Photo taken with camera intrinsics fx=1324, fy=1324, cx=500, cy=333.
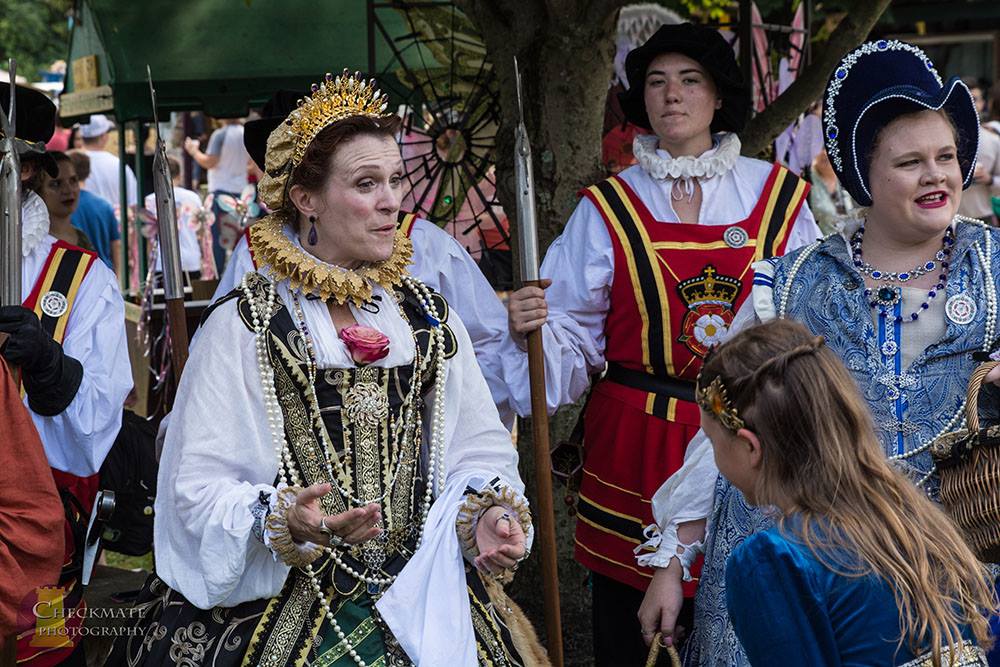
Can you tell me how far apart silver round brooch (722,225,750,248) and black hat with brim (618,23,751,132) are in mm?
382

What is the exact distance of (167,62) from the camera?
23.4 feet

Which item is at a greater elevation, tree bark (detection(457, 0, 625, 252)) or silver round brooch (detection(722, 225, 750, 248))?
tree bark (detection(457, 0, 625, 252))

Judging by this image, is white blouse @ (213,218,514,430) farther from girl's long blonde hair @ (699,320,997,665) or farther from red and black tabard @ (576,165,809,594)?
girl's long blonde hair @ (699,320,997,665)

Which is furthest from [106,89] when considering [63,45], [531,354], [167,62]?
[63,45]

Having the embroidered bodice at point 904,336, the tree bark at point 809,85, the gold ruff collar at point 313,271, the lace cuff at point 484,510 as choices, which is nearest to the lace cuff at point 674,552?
the lace cuff at point 484,510

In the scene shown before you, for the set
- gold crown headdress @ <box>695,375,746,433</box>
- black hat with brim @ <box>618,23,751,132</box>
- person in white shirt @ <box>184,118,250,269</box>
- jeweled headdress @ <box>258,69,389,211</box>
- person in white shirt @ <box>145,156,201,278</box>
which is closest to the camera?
gold crown headdress @ <box>695,375,746,433</box>

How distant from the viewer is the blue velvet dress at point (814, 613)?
1.94 metres

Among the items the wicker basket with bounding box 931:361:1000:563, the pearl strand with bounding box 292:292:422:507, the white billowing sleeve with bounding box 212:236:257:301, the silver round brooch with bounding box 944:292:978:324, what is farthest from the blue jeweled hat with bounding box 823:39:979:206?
the white billowing sleeve with bounding box 212:236:257:301

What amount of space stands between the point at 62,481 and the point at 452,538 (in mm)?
1251

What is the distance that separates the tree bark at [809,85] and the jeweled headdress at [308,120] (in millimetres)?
2020

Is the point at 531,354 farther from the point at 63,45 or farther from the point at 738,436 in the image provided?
the point at 63,45

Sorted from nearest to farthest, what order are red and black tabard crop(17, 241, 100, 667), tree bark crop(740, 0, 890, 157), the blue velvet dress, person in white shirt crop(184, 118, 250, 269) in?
1. the blue velvet dress
2. red and black tabard crop(17, 241, 100, 667)
3. tree bark crop(740, 0, 890, 157)
4. person in white shirt crop(184, 118, 250, 269)

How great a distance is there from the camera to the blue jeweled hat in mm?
2709

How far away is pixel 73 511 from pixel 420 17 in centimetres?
281
